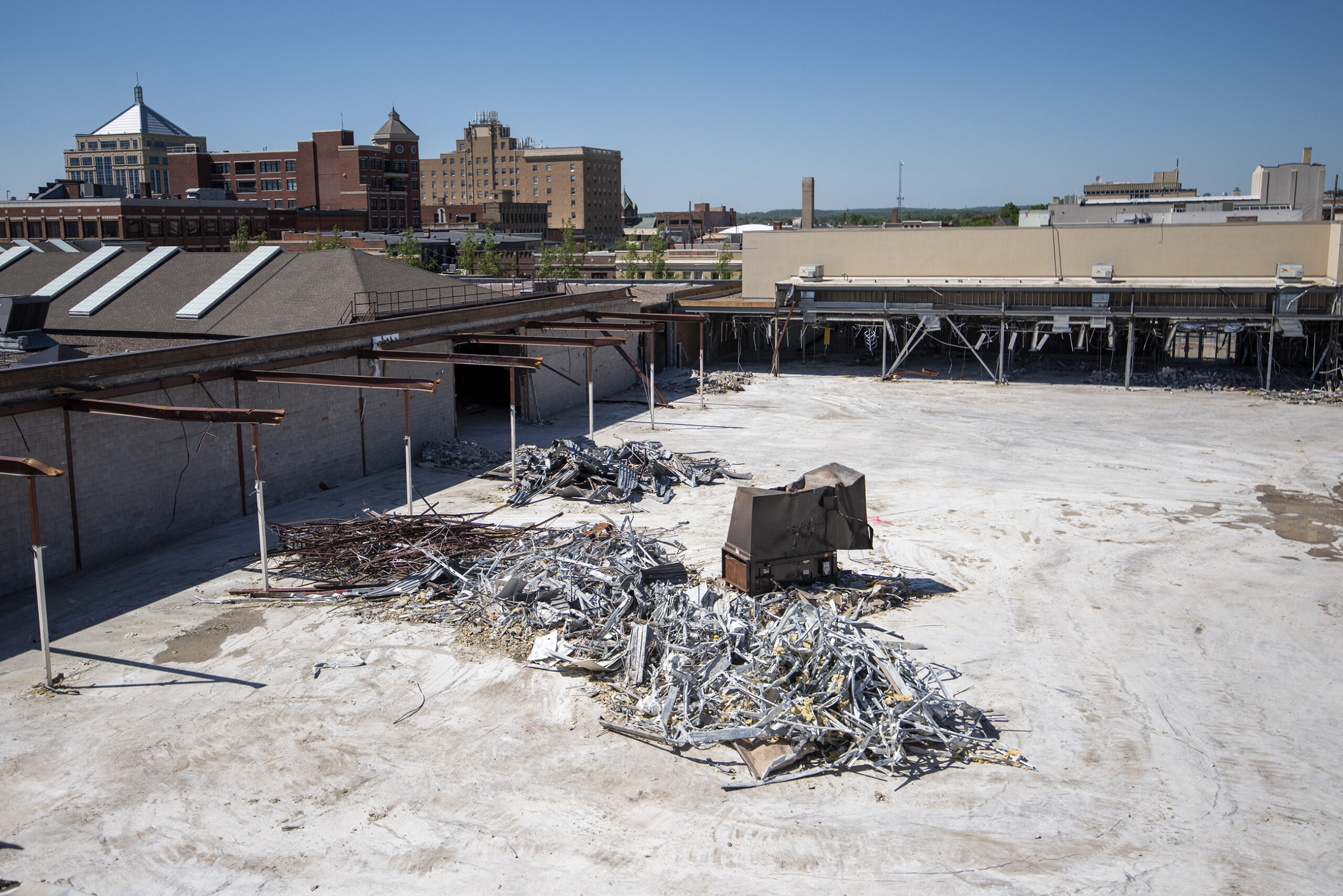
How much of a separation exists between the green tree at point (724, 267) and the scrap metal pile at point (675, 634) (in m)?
52.5

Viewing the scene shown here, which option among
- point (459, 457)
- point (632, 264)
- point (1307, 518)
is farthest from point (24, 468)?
point (632, 264)

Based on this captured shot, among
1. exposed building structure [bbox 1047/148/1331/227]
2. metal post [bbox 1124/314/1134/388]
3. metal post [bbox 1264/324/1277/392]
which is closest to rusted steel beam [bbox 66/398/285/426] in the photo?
metal post [bbox 1124/314/1134/388]

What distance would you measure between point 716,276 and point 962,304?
32904mm

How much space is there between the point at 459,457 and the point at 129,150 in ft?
470

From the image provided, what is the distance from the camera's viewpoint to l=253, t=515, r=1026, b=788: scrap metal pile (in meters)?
10.2

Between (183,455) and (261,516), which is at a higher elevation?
(183,455)

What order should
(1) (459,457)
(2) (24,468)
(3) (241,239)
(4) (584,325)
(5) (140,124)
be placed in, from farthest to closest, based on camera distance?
(5) (140,124) < (3) (241,239) < (4) (584,325) < (1) (459,457) < (2) (24,468)

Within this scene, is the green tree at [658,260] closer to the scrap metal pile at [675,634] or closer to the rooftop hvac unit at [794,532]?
the scrap metal pile at [675,634]

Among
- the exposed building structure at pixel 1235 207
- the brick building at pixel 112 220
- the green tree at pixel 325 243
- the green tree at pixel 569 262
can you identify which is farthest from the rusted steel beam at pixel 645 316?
the brick building at pixel 112 220

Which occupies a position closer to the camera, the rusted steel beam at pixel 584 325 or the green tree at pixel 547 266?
the rusted steel beam at pixel 584 325

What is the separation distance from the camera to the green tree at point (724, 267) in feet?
222

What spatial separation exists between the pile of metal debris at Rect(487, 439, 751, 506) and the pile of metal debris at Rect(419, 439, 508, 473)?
861mm

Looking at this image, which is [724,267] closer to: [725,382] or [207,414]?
[725,382]

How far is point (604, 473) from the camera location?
68.1ft
